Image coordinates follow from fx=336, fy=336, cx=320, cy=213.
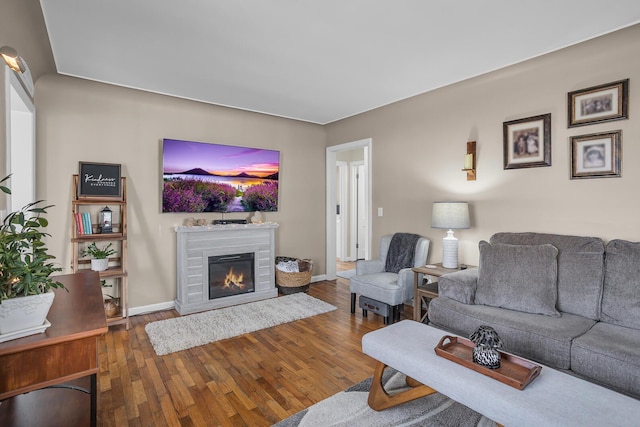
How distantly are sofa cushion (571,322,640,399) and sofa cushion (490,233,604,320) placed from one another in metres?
0.27

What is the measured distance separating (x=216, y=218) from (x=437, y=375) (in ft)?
11.2

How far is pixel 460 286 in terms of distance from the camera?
275 cm

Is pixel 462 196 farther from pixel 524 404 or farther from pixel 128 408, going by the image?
pixel 128 408

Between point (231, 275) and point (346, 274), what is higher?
point (231, 275)

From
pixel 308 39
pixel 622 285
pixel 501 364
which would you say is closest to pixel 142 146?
pixel 308 39

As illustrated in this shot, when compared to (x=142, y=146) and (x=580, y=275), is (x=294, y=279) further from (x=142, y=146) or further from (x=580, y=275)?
(x=580, y=275)

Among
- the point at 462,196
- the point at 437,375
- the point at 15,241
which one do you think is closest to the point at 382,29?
the point at 462,196

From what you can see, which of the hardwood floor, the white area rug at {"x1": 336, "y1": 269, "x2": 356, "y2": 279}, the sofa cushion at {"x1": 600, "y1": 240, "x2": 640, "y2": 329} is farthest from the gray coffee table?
the white area rug at {"x1": 336, "y1": 269, "x2": 356, "y2": 279}

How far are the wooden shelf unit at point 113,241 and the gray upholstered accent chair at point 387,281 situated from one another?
8.01ft

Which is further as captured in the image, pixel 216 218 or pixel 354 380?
pixel 216 218

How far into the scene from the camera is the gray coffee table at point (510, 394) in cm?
133

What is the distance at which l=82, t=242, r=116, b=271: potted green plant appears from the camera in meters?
3.38

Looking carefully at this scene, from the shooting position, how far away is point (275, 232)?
495cm

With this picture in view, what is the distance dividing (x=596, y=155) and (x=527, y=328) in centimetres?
154
